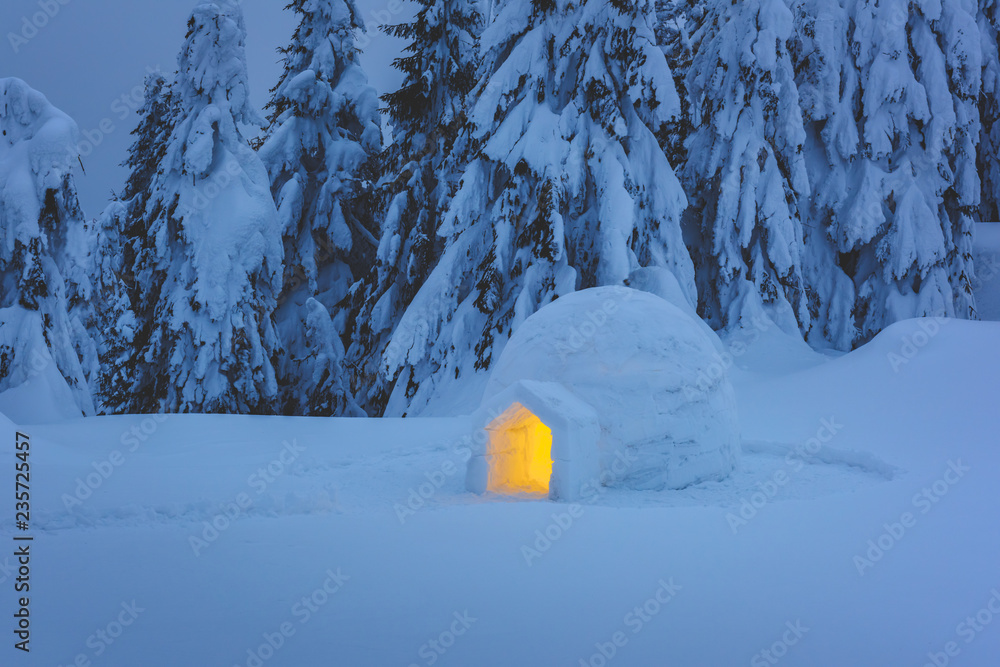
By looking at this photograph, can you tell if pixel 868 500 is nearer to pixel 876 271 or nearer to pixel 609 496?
pixel 609 496

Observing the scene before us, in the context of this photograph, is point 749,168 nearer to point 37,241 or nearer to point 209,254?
point 209,254

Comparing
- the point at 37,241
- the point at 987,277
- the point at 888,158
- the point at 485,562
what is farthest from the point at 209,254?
the point at 987,277

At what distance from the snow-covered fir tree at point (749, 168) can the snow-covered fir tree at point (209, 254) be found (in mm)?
10305

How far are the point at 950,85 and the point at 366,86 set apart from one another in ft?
51.9

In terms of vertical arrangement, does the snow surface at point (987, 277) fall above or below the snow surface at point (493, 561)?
below

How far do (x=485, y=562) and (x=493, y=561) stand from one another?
6 cm

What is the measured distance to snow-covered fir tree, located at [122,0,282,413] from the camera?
12.9 m

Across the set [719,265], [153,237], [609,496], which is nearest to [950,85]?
[719,265]

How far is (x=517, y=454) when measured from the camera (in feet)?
26.1

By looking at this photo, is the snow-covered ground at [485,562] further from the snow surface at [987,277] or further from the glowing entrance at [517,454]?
the snow surface at [987,277]

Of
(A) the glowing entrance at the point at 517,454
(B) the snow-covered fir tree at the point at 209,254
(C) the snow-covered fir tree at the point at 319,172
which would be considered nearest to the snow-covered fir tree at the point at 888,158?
(C) the snow-covered fir tree at the point at 319,172

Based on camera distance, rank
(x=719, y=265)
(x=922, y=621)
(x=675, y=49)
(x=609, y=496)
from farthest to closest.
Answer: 1. (x=675, y=49)
2. (x=719, y=265)
3. (x=609, y=496)
4. (x=922, y=621)

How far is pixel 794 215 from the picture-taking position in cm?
1719

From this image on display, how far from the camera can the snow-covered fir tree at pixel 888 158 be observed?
17078mm
